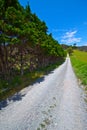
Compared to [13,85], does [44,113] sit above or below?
above

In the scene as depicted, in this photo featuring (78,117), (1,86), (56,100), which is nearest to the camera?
(78,117)

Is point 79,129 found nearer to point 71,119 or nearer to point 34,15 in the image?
point 71,119

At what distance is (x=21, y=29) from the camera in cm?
2066

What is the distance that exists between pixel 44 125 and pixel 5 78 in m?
15.7

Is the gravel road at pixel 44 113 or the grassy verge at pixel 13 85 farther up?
the gravel road at pixel 44 113

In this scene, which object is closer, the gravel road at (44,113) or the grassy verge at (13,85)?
the gravel road at (44,113)

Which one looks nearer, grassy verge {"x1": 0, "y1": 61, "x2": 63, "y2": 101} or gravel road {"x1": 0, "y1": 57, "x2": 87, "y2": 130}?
gravel road {"x1": 0, "y1": 57, "x2": 87, "y2": 130}

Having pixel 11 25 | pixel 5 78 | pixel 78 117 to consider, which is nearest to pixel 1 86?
→ pixel 5 78

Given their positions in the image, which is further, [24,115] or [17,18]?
[17,18]

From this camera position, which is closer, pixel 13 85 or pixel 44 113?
pixel 44 113

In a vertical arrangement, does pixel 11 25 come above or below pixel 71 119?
above

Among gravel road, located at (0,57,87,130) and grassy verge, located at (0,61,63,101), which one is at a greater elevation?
gravel road, located at (0,57,87,130)

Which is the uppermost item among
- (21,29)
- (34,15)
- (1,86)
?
(34,15)

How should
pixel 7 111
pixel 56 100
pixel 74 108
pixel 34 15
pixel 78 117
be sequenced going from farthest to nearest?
pixel 34 15 → pixel 56 100 → pixel 74 108 → pixel 7 111 → pixel 78 117
